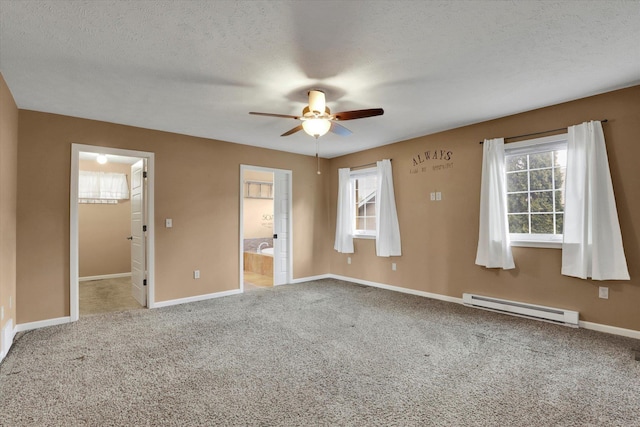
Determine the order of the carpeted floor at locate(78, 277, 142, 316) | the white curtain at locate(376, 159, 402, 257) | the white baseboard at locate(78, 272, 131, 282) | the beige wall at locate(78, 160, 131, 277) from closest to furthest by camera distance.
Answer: the carpeted floor at locate(78, 277, 142, 316)
the white curtain at locate(376, 159, 402, 257)
the white baseboard at locate(78, 272, 131, 282)
the beige wall at locate(78, 160, 131, 277)

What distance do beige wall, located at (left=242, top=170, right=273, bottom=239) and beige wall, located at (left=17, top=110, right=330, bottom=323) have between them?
2415 mm

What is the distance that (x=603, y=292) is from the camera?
10.9ft

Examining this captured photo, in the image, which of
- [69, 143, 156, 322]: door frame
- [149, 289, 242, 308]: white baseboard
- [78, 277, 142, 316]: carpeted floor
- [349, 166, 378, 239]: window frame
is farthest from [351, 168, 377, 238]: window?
[78, 277, 142, 316]: carpeted floor

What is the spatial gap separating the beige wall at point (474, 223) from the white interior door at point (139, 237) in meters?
3.43

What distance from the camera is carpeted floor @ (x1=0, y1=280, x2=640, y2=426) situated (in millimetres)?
1982

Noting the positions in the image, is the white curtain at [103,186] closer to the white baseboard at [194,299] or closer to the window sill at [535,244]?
the white baseboard at [194,299]

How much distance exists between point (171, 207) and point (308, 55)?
10.3 feet

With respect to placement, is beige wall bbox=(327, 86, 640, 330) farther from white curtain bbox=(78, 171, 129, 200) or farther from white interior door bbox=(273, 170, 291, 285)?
white curtain bbox=(78, 171, 129, 200)

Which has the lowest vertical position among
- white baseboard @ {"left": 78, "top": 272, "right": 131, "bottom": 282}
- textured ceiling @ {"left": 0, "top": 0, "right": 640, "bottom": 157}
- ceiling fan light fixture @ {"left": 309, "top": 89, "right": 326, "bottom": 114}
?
white baseboard @ {"left": 78, "top": 272, "right": 131, "bottom": 282}

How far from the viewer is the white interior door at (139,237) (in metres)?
4.51

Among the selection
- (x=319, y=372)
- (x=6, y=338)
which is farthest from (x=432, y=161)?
(x=6, y=338)

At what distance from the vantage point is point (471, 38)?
7.55ft

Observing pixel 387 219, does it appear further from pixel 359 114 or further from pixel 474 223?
pixel 359 114

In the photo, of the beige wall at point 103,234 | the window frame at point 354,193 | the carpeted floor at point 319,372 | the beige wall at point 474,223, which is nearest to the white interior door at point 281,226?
the beige wall at point 474,223
